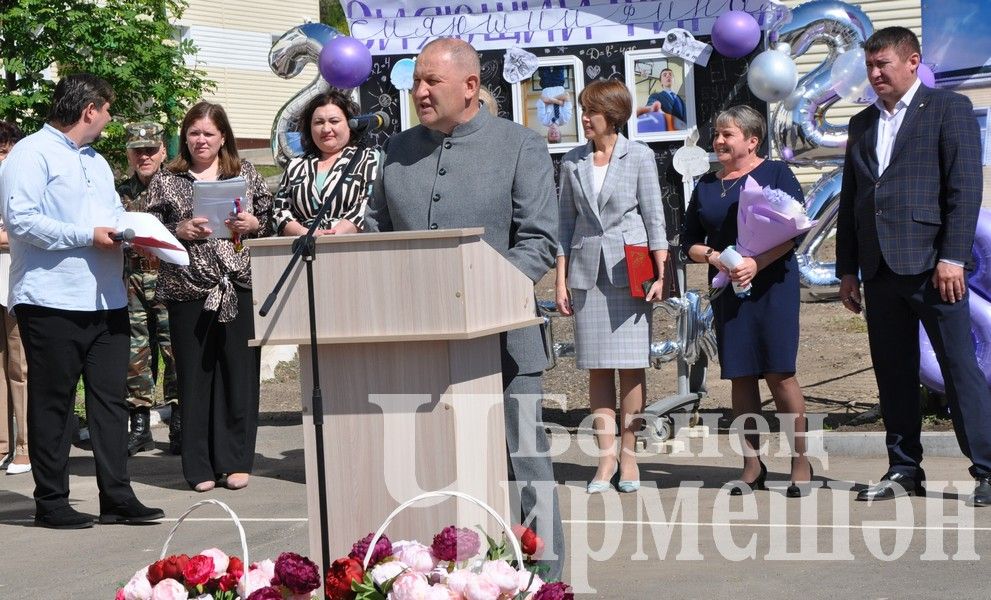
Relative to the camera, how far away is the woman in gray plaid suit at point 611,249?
720cm

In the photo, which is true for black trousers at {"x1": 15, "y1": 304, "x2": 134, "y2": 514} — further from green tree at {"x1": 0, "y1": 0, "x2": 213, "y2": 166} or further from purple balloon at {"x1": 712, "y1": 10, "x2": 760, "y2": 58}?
green tree at {"x1": 0, "y1": 0, "x2": 213, "y2": 166}

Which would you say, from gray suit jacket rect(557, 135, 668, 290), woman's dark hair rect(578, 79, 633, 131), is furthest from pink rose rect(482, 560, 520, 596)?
woman's dark hair rect(578, 79, 633, 131)

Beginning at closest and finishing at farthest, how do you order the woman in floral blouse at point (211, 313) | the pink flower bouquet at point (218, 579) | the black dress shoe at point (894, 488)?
1. the pink flower bouquet at point (218, 579)
2. the black dress shoe at point (894, 488)
3. the woman in floral blouse at point (211, 313)

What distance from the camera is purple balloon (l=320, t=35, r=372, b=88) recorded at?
894cm

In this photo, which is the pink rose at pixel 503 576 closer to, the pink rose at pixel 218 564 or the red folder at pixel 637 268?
the pink rose at pixel 218 564

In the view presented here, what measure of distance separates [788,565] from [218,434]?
12.2ft

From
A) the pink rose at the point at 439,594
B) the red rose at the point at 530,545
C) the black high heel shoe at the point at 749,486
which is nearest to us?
the pink rose at the point at 439,594

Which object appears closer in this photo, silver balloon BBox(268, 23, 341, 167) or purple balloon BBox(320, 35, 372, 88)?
purple balloon BBox(320, 35, 372, 88)

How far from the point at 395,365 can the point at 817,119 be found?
17.1ft

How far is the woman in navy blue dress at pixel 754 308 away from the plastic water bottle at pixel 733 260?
25 mm

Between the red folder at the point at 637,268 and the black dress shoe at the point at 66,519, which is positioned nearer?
the black dress shoe at the point at 66,519

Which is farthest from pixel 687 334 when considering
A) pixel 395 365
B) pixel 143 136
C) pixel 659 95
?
pixel 395 365

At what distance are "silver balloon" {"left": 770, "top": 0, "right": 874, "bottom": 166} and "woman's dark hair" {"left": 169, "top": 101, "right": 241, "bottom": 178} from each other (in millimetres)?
3446

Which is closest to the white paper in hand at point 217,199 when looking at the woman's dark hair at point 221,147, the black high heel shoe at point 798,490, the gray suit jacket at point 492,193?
the woman's dark hair at point 221,147
